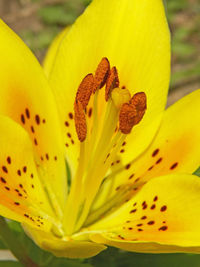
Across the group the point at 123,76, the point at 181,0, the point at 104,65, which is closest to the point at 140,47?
the point at 123,76

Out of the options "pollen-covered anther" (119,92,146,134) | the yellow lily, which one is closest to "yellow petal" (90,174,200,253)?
the yellow lily

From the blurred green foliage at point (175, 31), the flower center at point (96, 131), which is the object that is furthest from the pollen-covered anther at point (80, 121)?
the blurred green foliage at point (175, 31)

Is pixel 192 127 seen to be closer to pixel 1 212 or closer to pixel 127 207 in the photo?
pixel 127 207

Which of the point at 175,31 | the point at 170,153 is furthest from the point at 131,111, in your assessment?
the point at 175,31

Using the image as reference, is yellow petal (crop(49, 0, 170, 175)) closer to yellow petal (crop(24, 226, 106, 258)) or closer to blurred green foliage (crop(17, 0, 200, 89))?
yellow petal (crop(24, 226, 106, 258))

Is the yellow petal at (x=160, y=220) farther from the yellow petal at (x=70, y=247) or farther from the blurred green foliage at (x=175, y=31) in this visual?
the blurred green foliage at (x=175, y=31)

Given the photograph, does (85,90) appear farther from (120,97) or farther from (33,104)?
(33,104)
